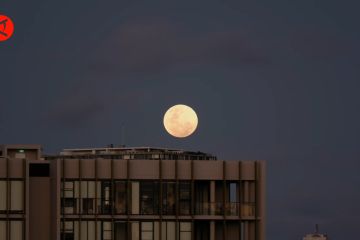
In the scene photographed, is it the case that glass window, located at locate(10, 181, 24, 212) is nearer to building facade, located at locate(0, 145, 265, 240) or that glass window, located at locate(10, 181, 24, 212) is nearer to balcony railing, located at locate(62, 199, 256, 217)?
building facade, located at locate(0, 145, 265, 240)

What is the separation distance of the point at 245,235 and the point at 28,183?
67.2 ft

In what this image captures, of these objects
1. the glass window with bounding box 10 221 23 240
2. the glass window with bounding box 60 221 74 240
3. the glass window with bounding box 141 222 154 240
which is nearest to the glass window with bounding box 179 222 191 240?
the glass window with bounding box 141 222 154 240

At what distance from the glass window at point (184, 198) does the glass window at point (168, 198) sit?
2.13 feet

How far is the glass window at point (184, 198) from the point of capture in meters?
120

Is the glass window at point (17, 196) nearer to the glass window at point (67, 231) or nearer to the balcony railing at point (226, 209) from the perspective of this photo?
the glass window at point (67, 231)

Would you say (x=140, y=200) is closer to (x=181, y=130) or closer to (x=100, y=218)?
(x=100, y=218)

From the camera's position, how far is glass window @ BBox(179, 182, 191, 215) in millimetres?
119500

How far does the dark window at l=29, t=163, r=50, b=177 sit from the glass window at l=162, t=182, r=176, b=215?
10866mm

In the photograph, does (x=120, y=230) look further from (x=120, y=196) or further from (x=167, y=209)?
(x=167, y=209)

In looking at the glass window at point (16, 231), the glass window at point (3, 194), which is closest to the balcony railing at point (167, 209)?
the glass window at point (16, 231)

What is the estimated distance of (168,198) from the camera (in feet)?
392

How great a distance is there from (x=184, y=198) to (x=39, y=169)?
13.6 m

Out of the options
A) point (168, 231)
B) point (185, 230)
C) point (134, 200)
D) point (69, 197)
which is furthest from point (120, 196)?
point (185, 230)

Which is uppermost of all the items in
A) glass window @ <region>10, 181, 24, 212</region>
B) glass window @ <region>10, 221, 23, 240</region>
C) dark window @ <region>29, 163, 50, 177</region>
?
dark window @ <region>29, 163, 50, 177</region>
